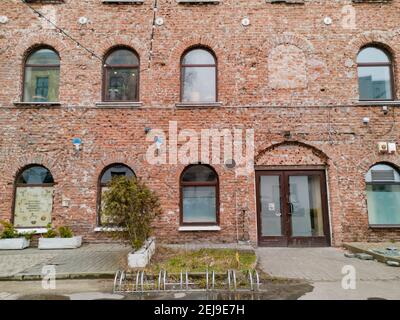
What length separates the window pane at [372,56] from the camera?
37.2 ft

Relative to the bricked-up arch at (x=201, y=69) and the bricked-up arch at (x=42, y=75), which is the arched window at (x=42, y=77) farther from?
the bricked-up arch at (x=201, y=69)

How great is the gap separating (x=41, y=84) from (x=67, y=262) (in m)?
6.45

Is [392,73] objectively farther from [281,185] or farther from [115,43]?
[115,43]

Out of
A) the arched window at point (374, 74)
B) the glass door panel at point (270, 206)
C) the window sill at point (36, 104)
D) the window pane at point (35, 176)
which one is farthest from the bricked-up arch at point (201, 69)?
the window pane at point (35, 176)

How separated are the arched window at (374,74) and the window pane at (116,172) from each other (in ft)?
27.1

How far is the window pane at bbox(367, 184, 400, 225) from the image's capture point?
10.6 metres

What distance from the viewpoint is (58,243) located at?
9930mm

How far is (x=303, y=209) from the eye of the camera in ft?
34.9

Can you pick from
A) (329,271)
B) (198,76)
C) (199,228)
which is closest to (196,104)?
(198,76)

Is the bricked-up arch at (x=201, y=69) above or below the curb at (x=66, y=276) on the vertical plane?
above
